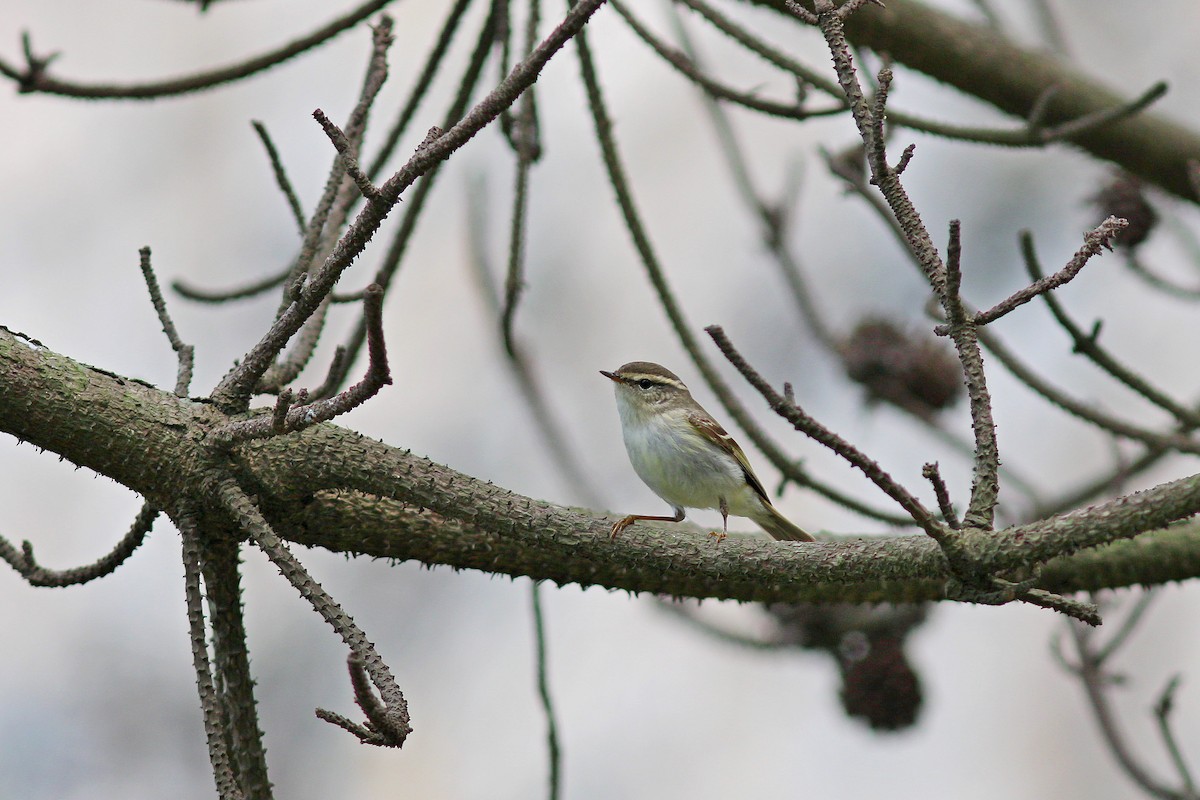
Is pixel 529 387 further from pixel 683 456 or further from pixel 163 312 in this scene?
pixel 163 312

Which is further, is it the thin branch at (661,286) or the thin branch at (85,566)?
the thin branch at (661,286)

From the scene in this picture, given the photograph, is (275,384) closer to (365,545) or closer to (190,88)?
(365,545)

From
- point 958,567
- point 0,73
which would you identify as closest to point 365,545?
point 958,567

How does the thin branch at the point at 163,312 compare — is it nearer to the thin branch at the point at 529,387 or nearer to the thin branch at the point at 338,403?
the thin branch at the point at 338,403

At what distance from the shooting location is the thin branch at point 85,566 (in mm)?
1980

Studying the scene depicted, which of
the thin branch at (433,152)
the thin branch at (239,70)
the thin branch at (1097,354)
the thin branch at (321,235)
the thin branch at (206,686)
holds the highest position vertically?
the thin branch at (239,70)

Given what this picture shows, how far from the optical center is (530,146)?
2818 mm

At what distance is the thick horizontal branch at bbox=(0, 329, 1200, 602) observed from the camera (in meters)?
1.62

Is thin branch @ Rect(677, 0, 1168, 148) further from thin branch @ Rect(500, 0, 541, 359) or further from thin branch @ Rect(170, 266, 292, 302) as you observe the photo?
thin branch @ Rect(170, 266, 292, 302)

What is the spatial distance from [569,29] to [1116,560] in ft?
6.08

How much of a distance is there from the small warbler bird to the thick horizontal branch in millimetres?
1643

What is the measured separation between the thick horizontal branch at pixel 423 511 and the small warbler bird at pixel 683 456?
1.64 meters

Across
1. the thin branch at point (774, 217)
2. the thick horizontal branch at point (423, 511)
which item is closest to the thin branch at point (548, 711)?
the thick horizontal branch at point (423, 511)

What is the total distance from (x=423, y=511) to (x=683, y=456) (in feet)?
6.35
